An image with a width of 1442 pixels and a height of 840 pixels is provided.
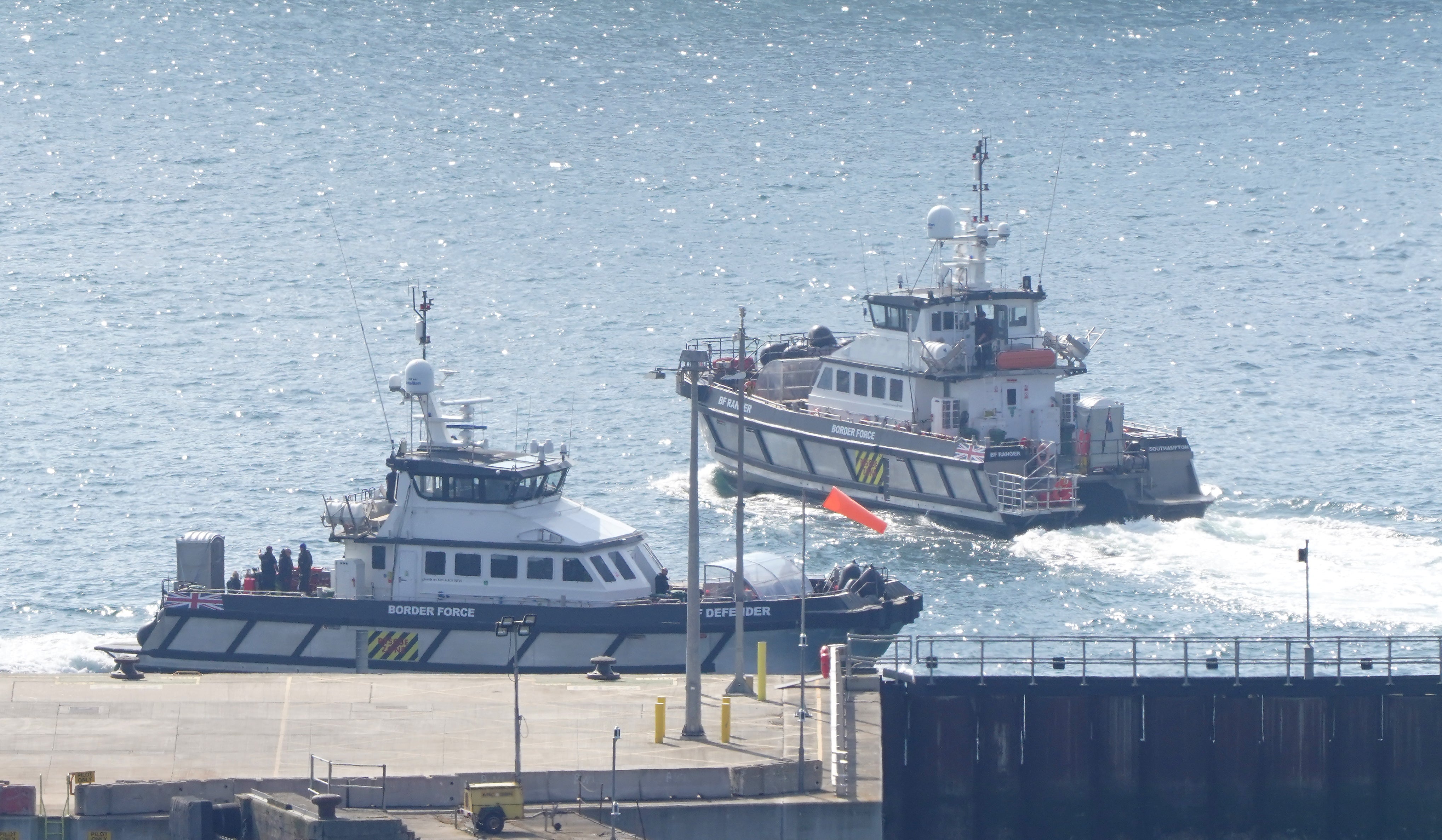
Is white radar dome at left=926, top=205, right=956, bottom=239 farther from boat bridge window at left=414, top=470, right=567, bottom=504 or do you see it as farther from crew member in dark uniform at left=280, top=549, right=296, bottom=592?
crew member in dark uniform at left=280, top=549, right=296, bottom=592

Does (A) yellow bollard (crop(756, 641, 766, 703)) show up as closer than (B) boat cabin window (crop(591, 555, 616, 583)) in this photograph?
Yes

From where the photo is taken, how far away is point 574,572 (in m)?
43.3

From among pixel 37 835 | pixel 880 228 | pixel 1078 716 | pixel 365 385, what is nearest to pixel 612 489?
pixel 365 385

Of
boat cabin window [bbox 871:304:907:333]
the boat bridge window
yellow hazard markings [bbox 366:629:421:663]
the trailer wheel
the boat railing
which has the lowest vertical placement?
the trailer wheel

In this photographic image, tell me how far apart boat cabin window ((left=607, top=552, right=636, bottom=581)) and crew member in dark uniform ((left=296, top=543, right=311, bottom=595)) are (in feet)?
17.8

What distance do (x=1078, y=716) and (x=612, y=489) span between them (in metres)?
29.3

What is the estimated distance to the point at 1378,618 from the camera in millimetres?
49562

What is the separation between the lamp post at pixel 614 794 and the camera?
30.0m

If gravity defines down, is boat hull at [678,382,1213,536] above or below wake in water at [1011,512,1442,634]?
above

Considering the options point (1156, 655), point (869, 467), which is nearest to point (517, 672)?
point (1156, 655)

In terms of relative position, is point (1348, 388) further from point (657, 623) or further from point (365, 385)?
point (657, 623)

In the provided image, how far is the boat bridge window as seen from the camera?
43219 mm

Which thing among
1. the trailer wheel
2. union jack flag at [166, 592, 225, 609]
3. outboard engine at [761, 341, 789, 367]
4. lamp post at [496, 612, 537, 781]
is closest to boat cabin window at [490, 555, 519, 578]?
union jack flag at [166, 592, 225, 609]

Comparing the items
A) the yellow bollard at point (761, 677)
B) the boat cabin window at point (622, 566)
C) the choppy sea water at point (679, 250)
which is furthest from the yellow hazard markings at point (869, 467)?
the yellow bollard at point (761, 677)
